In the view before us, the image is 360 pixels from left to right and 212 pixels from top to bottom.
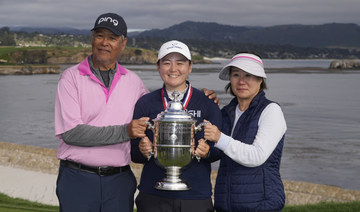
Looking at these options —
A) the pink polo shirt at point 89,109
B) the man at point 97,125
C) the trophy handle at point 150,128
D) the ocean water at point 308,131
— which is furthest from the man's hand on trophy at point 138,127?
the ocean water at point 308,131

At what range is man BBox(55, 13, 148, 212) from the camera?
388 centimetres

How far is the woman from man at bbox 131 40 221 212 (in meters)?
0.13

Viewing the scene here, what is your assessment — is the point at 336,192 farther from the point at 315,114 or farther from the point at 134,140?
the point at 315,114

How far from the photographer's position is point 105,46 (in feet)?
13.1

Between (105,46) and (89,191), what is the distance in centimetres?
115

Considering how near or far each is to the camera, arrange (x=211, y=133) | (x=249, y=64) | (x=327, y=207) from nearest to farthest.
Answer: (x=211, y=133), (x=249, y=64), (x=327, y=207)

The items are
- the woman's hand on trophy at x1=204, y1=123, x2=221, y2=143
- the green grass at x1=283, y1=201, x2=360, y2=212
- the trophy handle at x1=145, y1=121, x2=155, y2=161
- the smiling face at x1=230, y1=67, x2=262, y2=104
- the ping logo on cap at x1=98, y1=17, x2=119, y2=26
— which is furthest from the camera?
the green grass at x1=283, y1=201, x2=360, y2=212

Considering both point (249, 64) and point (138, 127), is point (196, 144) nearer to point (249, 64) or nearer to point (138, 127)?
point (138, 127)

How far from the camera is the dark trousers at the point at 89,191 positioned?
3986mm

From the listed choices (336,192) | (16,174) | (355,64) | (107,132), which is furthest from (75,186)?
(355,64)

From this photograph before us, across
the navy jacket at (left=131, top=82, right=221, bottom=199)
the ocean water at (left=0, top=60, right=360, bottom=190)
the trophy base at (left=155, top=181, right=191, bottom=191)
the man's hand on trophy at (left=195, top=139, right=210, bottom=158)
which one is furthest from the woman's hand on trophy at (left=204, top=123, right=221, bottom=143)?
the ocean water at (left=0, top=60, right=360, bottom=190)

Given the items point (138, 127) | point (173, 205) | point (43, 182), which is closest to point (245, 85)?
point (138, 127)

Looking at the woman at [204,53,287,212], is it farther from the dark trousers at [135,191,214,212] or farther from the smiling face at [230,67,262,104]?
the dark trousers at [135,191,214,212]

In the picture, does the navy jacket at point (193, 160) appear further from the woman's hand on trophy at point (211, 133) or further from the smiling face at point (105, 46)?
the smiling face at point (105, 46)
